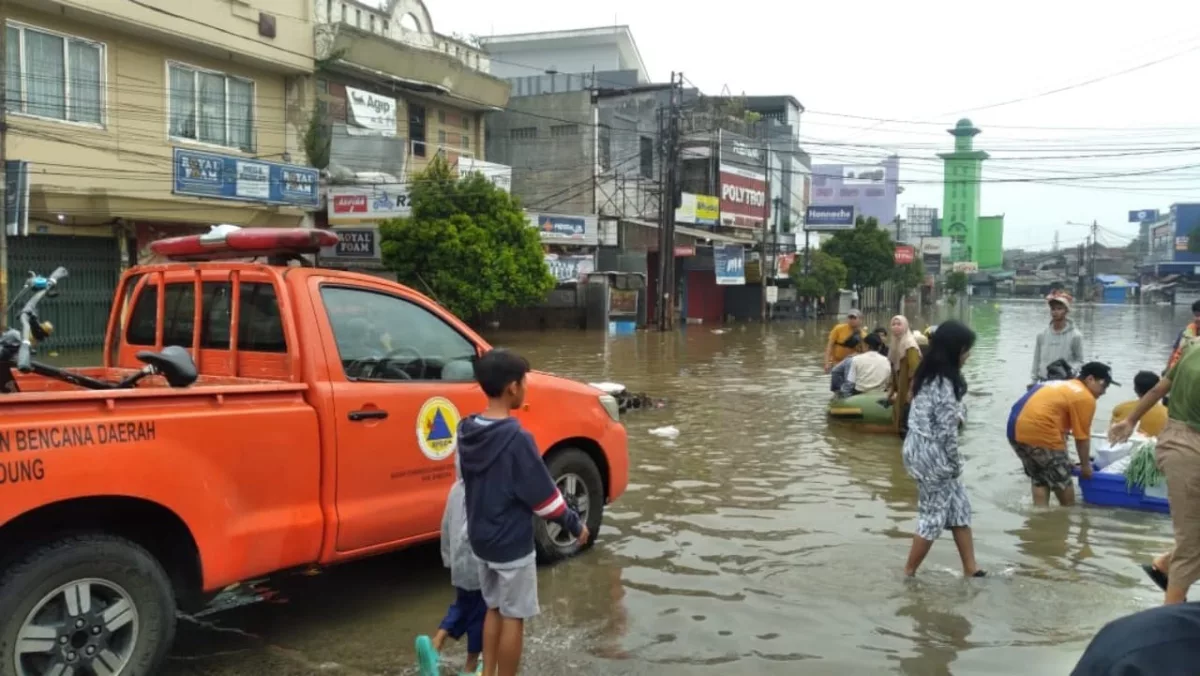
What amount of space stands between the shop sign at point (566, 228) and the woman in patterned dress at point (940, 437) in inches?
995

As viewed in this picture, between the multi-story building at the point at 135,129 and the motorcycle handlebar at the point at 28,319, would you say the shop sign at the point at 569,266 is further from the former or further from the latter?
the motorcycle handlebar at the point at 28,319

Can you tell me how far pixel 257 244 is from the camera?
16.3ft

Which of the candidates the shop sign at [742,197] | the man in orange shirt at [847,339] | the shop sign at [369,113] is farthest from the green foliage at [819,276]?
the man in orange shirt at [847,339]

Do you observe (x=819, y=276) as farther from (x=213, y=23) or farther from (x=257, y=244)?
(x=257, y=244)

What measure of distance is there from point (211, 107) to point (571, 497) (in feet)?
68.1

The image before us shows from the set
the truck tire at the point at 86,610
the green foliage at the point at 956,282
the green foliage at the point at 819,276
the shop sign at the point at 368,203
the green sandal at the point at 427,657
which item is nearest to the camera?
the truck tire at the point at 86,610

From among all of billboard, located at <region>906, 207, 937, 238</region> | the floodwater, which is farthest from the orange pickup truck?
billboard, located at <region>906, 207, 937, 238</region>

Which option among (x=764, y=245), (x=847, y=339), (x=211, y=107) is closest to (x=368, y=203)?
(x=211, y=107)

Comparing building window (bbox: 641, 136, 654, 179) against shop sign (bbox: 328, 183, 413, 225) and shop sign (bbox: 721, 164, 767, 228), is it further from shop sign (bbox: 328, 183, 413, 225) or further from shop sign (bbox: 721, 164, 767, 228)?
shop sign (bbox: 328, 183, 413, 225)

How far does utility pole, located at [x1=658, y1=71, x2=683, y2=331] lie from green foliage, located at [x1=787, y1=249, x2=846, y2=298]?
49.1 ft

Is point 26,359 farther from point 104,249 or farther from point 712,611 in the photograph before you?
point 104,249

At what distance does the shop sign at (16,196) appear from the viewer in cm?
1686

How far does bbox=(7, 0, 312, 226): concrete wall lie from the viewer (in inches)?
753

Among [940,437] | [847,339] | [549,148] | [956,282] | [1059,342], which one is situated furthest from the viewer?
[956,282]
